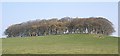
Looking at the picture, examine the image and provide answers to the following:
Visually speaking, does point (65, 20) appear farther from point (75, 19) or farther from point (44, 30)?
point (44, 30)

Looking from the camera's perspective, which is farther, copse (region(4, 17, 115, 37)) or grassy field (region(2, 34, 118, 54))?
copse (region(4, 17, 115, 37))

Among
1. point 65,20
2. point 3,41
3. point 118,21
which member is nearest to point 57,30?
point 65,20

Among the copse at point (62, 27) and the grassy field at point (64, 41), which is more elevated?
the copse at point (62, 27)

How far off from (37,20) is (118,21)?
729 centimetres

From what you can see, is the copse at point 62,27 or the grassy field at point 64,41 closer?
the grassy field at point 64,41

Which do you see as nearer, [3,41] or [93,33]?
[3,41]

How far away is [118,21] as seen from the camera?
17828mm

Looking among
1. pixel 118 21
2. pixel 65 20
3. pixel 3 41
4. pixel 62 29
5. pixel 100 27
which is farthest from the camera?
pixel 62 29

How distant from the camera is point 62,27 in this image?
24312 mm

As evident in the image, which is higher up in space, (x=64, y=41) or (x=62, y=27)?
(x=62, y=27)

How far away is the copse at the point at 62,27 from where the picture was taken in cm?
2159

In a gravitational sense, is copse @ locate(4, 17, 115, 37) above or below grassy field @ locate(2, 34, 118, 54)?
above

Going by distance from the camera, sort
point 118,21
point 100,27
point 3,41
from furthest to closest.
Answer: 1. point 100,27
2. point 3,41
3. point 118,21

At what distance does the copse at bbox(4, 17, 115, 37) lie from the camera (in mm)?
21594
